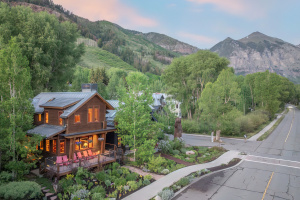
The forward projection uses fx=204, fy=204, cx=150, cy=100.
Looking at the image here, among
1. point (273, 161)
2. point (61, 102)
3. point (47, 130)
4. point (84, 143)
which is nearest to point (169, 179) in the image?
point (84, 143)

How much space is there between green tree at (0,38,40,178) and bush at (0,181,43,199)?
1715mm

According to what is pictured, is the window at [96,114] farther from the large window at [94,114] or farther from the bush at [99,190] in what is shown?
the bush at [99,190]

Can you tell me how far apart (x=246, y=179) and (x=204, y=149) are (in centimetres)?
966

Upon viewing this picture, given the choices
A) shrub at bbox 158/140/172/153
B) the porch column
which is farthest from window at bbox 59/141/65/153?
shrub at bbox 158/140/172/153

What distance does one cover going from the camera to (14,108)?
560 inches

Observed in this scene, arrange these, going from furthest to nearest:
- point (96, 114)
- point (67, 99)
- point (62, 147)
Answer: point (96, 114)
point (67, 99)
point (62, 147)

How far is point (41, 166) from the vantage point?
17.2 metres

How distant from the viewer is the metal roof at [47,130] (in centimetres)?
1736

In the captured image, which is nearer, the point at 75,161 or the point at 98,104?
the point at 75,161

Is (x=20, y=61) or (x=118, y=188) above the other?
(x=20, y=61)

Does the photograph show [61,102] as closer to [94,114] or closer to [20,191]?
[94,114]

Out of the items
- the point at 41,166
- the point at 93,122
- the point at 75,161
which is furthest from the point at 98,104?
the point at 41,166

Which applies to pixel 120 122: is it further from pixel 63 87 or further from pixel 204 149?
pixel 63 87

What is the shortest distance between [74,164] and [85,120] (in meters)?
4.22
